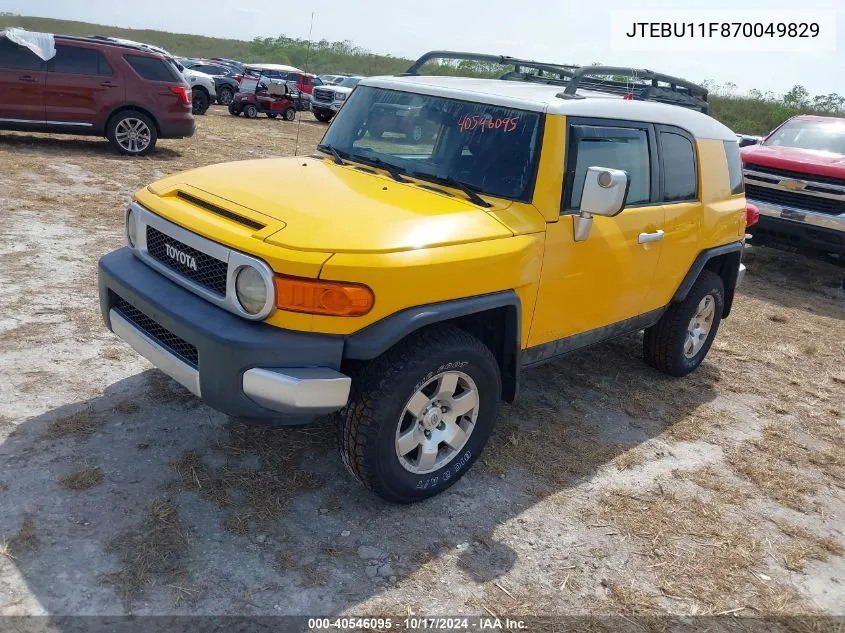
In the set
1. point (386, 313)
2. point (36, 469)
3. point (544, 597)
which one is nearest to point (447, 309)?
point (386, 313)

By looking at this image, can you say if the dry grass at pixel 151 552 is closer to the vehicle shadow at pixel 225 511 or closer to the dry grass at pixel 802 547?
the vehicle shadow at pixel 225 511

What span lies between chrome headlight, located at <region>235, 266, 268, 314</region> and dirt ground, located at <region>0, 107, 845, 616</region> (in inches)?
39.0

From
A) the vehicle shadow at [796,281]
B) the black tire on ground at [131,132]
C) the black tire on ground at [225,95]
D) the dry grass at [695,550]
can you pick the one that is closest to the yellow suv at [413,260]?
the dry grass at [695,550]

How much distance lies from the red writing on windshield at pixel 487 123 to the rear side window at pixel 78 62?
9.65m

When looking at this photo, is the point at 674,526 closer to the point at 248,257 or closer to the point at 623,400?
the point at 623,400

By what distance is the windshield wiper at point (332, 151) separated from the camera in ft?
14.2

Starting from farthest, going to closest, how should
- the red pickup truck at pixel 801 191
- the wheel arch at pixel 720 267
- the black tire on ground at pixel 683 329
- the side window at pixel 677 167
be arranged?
the red pickup truck at pixel 801 191
the black tire on ground at pixel 683 329
the wheel arch at pixel 720 267
the side window at pixel 677 167

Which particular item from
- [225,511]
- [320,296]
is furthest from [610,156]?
[225,511]

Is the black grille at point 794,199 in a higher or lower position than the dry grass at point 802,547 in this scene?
higher

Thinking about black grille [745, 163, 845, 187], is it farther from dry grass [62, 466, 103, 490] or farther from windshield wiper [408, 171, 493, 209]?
dry grass [62, 466, 103, 490]

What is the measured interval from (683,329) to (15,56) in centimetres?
1082

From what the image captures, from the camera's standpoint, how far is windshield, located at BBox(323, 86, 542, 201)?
371cm

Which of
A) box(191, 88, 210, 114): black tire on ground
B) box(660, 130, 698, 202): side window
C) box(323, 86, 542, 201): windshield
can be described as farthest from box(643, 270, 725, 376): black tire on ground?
box(191, 88, 210, 114): black tire on ground

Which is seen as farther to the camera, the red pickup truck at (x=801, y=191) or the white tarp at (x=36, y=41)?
the white tarp at (x=36, y=41)
